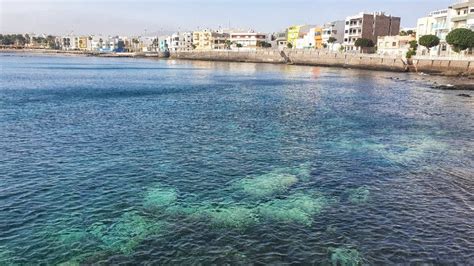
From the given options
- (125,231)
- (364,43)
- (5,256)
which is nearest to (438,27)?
(364,43)

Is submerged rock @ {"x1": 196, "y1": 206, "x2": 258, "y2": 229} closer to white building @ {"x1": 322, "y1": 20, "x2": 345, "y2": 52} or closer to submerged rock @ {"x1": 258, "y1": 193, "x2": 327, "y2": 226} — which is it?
submerged rock @ {"x1": 258, "y1": 193, "x2": 327, "y2": 226}

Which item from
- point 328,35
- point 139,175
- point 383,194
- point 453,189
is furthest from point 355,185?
point 328,35

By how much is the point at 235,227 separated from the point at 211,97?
177ft

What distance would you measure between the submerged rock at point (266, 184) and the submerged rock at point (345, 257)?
6.91 metres

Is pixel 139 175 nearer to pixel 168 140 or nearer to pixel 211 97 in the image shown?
pixel 168 140

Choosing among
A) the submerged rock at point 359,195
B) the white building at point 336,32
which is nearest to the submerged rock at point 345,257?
the submerged rock at point 359,195

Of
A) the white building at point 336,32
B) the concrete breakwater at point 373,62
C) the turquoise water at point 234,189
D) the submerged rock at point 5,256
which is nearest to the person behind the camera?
the submerged rock at point 5,256

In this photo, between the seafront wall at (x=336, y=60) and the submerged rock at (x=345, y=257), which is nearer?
the submerged rock at (x=345, y=257)

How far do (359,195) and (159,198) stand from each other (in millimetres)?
11789

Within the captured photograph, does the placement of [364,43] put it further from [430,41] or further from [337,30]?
[430,41]

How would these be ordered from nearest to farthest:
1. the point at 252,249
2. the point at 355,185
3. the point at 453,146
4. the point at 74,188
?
the point at 252,249 → the point at 74,188 → the point at 355,185 → the point at 453,146

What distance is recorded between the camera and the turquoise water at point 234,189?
1750 cm

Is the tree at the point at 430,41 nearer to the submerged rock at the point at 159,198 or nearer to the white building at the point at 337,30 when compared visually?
the white building at the point at 337,30

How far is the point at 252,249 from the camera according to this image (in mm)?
17375
